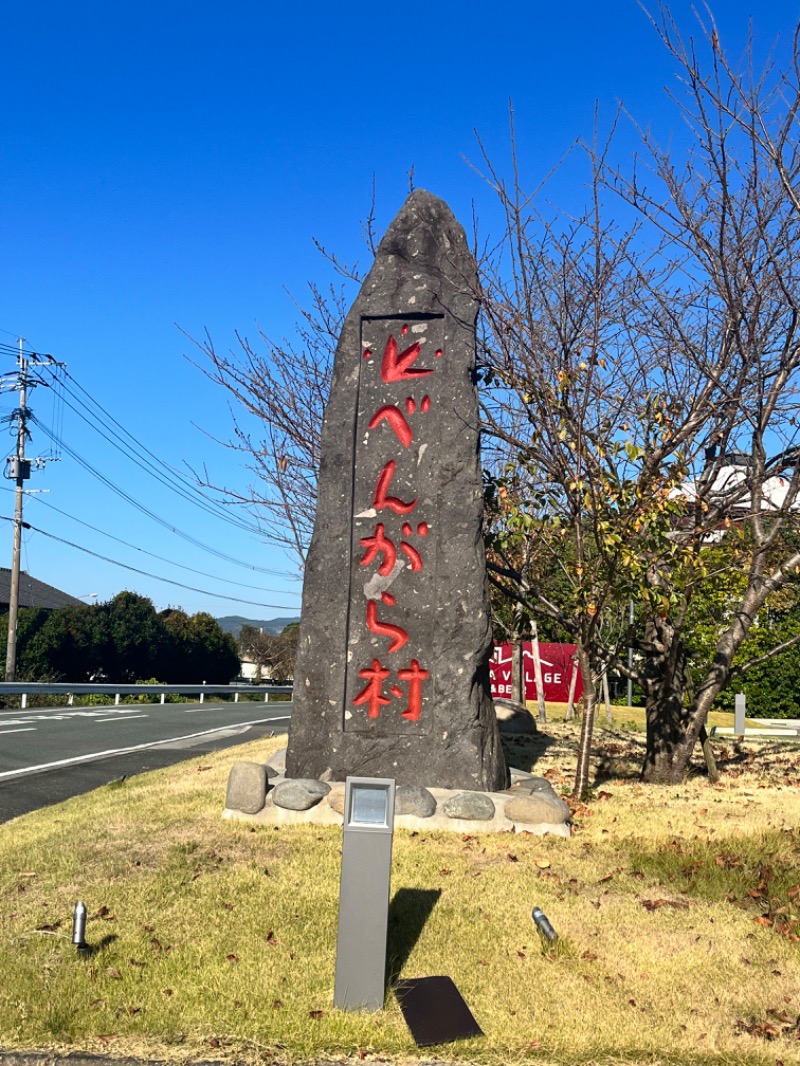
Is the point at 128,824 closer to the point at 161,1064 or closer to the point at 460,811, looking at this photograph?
the point at 460,811

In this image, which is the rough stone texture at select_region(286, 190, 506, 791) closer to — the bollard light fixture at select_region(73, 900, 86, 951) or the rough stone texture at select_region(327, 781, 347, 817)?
the rough stone texture at select_region(327, 781, 347, 817)

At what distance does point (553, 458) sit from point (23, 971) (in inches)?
244

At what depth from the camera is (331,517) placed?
8.78 m

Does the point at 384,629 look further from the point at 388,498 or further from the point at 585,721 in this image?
the point at 585,721

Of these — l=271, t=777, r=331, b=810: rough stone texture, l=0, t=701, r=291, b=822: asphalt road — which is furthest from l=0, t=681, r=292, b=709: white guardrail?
l=271, t=777, r=331, b=810: rough stone texture

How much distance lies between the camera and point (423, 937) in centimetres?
541

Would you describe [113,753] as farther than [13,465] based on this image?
No

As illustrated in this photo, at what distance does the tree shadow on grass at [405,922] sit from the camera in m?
5.04

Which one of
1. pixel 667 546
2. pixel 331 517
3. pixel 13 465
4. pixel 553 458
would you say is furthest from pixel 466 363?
pixel 13 465

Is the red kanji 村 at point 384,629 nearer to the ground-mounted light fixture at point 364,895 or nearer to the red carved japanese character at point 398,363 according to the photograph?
the red carved japanese character at point 398,363

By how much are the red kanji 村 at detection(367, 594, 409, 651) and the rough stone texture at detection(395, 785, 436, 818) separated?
1.28m

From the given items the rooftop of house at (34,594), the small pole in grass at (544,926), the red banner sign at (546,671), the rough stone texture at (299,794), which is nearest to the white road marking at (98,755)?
the rough stone texture at (299,794)

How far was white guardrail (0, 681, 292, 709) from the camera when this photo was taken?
80.5 ft

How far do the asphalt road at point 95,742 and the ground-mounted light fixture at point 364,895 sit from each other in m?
6.08
